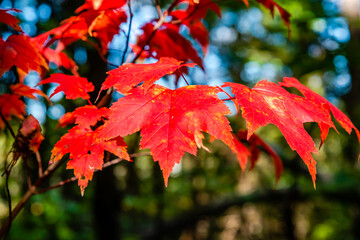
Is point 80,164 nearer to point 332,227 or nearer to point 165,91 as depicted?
point 165,91

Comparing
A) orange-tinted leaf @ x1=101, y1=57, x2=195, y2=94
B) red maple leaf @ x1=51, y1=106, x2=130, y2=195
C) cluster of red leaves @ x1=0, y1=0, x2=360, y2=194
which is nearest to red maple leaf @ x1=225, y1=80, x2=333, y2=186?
cluster of red leaves @ x1=0, y1=0, x2=360, y2=194

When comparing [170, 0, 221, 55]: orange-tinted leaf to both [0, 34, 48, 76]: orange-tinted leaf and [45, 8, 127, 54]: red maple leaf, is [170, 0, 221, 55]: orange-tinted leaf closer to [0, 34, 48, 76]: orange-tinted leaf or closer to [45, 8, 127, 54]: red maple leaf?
[45, 8, 127, 54]: red maple leaf

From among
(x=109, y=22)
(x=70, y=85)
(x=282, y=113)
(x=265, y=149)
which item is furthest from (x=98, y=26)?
(x=265, y=149)

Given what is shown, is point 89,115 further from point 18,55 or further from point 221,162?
point 221,162

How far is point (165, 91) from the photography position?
762 millimetres

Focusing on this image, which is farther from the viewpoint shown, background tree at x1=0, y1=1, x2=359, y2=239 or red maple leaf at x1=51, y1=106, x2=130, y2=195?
background tree at x1=0, y1=1, x2=359, y2=239

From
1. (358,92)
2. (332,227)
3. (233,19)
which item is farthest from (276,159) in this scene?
(233,19)

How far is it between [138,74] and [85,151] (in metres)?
0.30

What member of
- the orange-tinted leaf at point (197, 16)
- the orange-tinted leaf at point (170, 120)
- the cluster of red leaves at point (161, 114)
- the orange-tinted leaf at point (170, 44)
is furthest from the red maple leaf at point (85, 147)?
the orange-tinted leaf at point (197, 16)

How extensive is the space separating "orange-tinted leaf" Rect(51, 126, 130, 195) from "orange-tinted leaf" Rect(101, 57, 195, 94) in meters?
0.18

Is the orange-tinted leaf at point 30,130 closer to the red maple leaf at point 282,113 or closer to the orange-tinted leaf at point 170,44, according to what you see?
the orange-tinted leaf at point 170,44

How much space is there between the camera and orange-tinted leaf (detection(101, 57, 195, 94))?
0.71 m

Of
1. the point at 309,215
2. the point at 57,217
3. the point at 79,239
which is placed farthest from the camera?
the point at 309,215

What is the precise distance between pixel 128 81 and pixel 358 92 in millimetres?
5709
